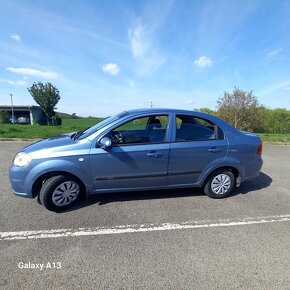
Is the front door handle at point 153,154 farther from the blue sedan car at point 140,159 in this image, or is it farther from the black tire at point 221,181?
the black tire at point 221,181

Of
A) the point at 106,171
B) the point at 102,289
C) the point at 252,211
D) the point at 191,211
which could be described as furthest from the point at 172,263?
the point at 252,211

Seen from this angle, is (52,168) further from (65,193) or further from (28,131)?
(28,131)

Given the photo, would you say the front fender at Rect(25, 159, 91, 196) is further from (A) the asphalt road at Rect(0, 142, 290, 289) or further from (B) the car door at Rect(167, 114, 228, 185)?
(B) the car door at Rect(167, 114, 228, 185)

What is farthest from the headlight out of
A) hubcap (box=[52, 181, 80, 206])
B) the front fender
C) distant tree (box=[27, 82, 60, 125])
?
distant tree (box=[27, 82, 60, 125])

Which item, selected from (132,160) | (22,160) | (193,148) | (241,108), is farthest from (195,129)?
(241,108)

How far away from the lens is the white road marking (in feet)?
9.84

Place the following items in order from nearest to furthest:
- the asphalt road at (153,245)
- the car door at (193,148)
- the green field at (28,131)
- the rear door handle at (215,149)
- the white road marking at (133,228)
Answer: the asphalt road at (153,245) → the white road marking at (133,228) → the car door at (193,148) → the rear door handle at (215,149) → the green field at (28,131)

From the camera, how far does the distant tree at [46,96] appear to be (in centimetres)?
3881

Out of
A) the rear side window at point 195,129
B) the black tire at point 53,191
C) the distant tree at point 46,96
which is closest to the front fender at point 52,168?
the black tire at point 53,191

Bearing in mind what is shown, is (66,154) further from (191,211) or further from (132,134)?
(191,211)

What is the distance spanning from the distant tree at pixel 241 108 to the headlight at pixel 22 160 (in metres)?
20.0

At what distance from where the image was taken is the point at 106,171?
3.68m

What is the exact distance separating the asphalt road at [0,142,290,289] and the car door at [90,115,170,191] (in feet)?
1.34

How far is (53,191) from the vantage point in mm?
3547
